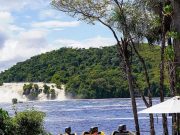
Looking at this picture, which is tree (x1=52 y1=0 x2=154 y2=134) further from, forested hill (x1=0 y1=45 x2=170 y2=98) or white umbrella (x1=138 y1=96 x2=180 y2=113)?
forested hill (x1=0 y1=45 x2=170 y2=98)

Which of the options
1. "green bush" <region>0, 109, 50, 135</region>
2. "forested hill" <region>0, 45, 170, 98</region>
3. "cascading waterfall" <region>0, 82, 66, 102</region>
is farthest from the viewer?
"cascading waterfall" <region>0, 82, 66, 102</region>

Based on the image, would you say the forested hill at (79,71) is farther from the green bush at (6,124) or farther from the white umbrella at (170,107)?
the white umbrella at (170,107)

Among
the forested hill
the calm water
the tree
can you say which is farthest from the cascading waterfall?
the tree

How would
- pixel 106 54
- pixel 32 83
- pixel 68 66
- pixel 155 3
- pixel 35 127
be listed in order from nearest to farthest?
1. pixel 35 127
2. pixel 155 3
3. pixel 106 54
4. pixel 68 66
5. pixel 32 83

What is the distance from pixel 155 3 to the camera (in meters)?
20.4

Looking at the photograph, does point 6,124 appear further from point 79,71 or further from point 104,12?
point 79,71

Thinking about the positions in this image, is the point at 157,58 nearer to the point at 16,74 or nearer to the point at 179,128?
the point at 179,128

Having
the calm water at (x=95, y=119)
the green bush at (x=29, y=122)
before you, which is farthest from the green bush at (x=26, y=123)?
the calm water at (x=95, y=119)

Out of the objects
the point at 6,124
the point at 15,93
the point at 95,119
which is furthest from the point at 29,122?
the point at 15,93

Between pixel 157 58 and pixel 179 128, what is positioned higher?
pixel 157 58

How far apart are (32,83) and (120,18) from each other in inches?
6125

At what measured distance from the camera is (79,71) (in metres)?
148

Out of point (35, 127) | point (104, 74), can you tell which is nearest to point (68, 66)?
point (104, 74)

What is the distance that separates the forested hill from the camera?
408ft
